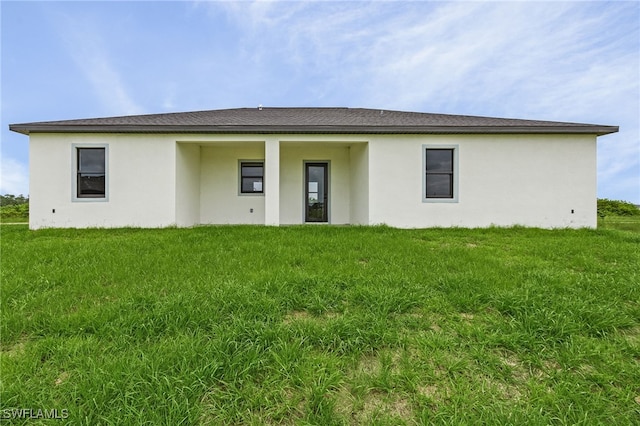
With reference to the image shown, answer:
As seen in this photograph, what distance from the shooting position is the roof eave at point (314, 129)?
793 centimetres

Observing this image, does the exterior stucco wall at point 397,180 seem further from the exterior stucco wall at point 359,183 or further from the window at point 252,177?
the window at point 252,177

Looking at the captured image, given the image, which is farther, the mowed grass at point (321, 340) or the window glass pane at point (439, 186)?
the window glass pane at point (439, 186)

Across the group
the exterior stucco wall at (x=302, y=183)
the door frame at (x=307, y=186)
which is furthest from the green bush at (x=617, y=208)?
the door frame at (x=307, y=186)

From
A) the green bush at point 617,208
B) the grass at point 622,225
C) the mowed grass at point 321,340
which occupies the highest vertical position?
the green bush at point 617,208

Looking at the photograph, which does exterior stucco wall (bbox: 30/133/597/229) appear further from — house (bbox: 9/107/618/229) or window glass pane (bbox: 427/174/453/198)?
window glass pane (bbox: 427/174/453/198)

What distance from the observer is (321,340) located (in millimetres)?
2404

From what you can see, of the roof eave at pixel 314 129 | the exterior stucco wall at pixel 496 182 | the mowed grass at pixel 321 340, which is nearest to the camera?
the mowed grass at pixel 321 340

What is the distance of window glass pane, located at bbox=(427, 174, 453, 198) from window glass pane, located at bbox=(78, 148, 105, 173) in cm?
957

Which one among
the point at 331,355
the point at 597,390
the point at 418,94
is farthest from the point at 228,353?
the point at 418,94

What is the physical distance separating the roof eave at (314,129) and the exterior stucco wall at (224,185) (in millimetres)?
2119

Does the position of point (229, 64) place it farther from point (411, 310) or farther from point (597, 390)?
point (597, 390)

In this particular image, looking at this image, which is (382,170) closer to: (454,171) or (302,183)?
(454,171)

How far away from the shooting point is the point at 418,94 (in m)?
18.2

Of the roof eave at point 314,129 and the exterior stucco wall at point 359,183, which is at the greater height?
the roof eave at point 314,129
